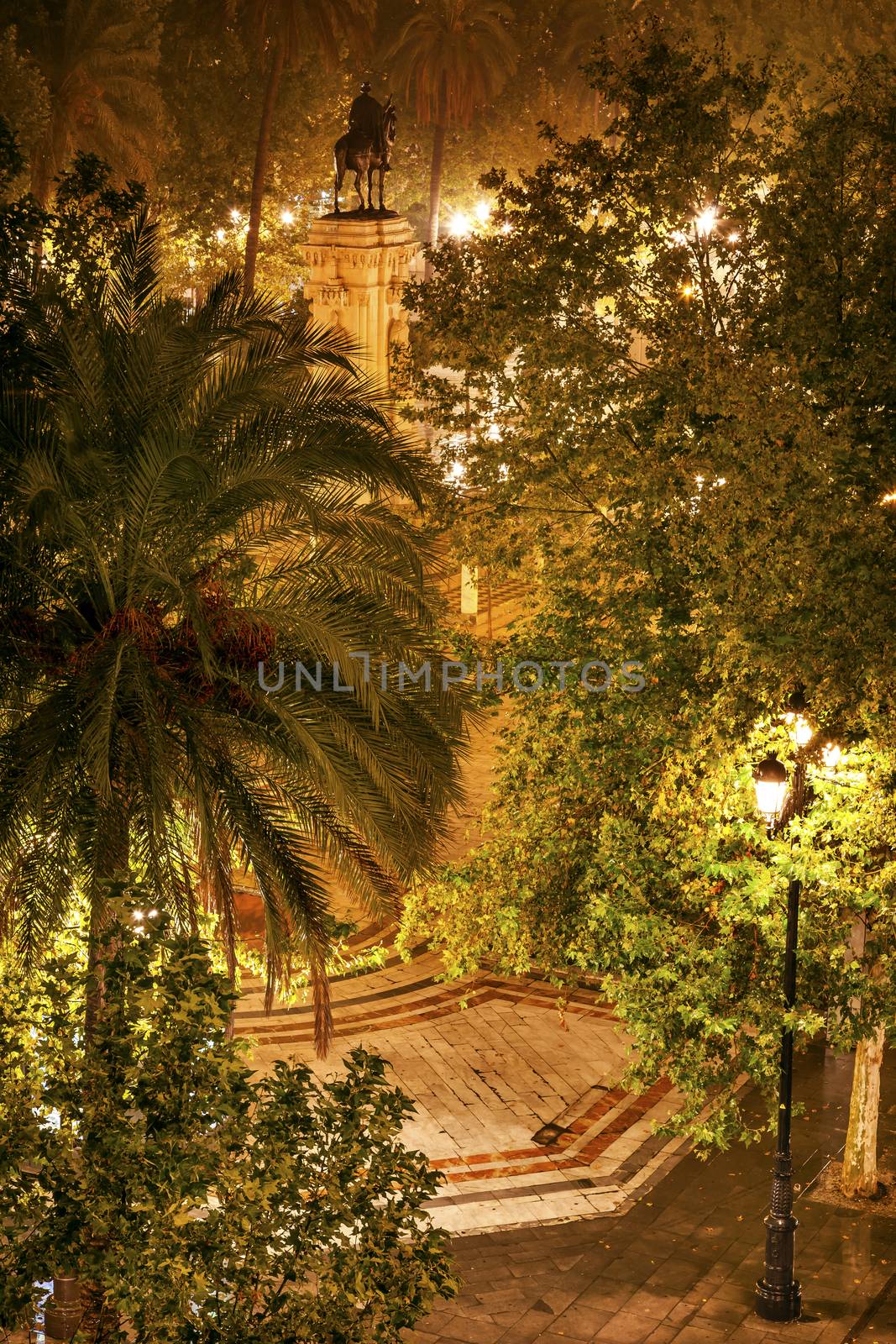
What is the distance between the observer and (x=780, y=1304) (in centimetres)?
1280

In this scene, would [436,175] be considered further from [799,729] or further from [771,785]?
[771,785]

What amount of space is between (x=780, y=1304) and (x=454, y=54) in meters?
47.1

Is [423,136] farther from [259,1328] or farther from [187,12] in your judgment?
[259,1328]

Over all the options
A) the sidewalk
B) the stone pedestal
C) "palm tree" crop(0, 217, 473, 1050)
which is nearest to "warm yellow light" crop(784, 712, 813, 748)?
"palm tree" crop(0, 217, 473, 1050)

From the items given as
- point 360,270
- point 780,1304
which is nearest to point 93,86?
point 360,270

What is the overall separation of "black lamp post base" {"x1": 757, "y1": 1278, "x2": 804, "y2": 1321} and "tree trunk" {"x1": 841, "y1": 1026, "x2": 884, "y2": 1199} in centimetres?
183

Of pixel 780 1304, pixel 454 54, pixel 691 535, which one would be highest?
pixel 454 54

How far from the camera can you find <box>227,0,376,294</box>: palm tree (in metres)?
40.6

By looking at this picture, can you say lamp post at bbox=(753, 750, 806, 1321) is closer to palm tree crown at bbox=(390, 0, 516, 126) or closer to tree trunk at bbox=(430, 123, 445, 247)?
palm tree crown at bbox=(390, 0, 516, 126)

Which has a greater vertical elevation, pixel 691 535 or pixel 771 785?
pixel 691 535

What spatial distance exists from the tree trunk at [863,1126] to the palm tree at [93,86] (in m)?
30.3

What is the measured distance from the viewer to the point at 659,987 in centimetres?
1260

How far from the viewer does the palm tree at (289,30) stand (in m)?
40.6

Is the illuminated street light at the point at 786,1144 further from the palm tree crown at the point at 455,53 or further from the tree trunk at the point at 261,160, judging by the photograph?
the palm tree crown at the point at 455,53
